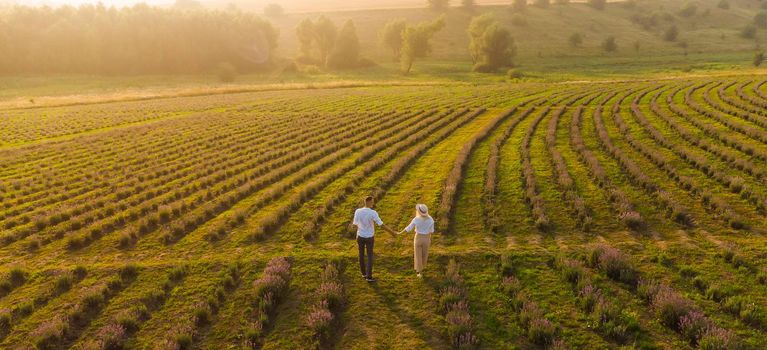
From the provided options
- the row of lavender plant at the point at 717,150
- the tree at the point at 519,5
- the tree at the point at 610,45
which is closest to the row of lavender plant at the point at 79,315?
the row of lavender plant at the point at 717,150

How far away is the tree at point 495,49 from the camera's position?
108m

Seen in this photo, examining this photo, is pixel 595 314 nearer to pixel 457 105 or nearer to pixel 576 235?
pixel 576 235

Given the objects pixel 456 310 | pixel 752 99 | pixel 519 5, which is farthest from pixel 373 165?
pixel 519 5

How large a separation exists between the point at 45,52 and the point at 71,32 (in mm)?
8847

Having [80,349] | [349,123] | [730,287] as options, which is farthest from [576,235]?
[349,123]

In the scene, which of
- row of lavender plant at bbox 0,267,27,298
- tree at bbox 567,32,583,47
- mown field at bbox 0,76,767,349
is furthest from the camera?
tree at bbox 567,32,583,47

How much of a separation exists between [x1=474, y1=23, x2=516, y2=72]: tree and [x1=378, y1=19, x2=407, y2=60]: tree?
32.1 m

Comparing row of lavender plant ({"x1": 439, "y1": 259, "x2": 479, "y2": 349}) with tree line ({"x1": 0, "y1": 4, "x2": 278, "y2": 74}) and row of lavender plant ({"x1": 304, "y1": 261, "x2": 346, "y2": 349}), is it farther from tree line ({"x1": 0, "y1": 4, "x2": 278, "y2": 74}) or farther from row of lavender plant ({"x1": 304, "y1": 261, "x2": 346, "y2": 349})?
tree line ({"x1": 0, "y1": 4, "x2": 278, "y2": 74})

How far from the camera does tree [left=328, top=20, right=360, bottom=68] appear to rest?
5074 inches

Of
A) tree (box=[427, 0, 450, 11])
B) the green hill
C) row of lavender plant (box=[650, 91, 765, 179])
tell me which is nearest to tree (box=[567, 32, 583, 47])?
the green hill

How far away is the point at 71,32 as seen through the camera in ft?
388

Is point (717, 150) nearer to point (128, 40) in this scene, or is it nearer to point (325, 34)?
point (325, 34)

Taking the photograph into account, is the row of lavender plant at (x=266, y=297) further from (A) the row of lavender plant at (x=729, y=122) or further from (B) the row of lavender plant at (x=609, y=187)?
(A) the row of lavender plant at (x=729, y=122)

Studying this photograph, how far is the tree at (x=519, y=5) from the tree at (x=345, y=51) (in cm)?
8958
